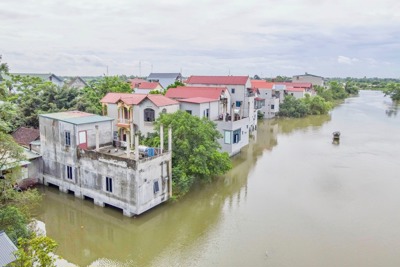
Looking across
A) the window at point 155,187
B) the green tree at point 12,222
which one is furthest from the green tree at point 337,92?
the green tree at point 12,222

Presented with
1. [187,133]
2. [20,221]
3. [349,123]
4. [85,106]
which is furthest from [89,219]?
[349,123]

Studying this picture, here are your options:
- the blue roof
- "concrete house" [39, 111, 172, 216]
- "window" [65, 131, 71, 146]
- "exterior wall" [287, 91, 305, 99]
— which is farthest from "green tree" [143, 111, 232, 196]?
"exterior wall" [287, 91, 305, 99]

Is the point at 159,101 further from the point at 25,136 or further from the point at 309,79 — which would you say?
the point at 309,79

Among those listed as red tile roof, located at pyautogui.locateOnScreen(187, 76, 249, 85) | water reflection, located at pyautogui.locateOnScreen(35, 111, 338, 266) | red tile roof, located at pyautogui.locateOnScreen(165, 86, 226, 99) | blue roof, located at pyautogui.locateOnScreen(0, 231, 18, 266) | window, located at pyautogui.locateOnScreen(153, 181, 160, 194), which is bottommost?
water reflection, located at pyautogui.locateOnScreen(35, 111, 338, 266)

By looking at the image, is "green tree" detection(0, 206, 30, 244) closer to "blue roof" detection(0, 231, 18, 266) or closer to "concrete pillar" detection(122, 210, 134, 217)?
"blue roof" detection(0, 231, 18, 266)

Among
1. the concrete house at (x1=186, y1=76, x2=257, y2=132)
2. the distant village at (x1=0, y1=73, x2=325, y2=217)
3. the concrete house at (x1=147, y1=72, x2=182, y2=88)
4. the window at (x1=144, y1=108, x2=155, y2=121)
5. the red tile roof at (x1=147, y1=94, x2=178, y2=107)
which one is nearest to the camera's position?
the distant village at (x1=0, y1=73, x2=325, y2=217)

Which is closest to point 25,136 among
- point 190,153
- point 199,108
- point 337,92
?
point 190,153

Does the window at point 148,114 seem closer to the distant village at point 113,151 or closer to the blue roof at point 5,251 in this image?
the distant village at point 113,151
